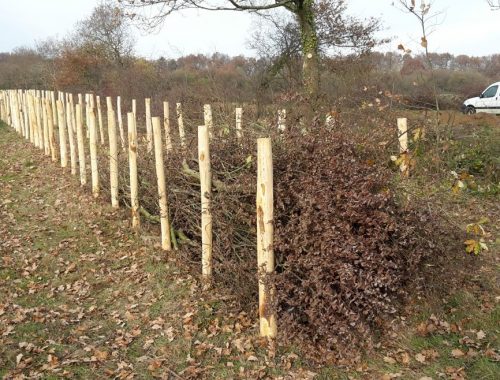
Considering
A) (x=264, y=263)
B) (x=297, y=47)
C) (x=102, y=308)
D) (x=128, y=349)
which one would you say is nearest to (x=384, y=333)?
(x=264, y=263)

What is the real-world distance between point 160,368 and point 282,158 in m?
2.32

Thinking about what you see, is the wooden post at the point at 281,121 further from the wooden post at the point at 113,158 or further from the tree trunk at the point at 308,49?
the tree trunk at the point at 308,49

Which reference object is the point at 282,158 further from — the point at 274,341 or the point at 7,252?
the point at 7,252

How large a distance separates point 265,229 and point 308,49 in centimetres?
1046

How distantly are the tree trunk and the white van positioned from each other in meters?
10.3

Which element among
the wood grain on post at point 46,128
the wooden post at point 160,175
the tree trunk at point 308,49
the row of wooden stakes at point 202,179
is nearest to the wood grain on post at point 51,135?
the row of wooden stakes at point 202,179

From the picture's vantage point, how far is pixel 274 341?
4.34m

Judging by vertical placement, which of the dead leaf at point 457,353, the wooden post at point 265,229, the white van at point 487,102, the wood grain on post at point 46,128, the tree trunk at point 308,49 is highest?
the tree trunk at point 308,49

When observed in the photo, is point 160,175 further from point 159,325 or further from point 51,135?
point 51,135

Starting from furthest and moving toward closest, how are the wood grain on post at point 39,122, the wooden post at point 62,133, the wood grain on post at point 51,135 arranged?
the wood grain on post at point 39,122, the wood grain on post at point 51,135, the wooden post at point 62,133

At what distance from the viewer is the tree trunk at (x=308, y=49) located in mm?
12781

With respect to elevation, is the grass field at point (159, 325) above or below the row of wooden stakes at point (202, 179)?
below

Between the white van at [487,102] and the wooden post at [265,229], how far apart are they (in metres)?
18.9

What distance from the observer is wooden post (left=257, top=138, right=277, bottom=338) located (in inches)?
163
